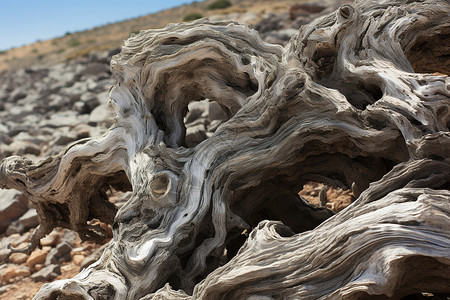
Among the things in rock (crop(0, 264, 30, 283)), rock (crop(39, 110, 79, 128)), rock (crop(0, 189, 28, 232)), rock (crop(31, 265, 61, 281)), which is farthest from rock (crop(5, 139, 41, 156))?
rock (crop(31, 265, 61, 281))

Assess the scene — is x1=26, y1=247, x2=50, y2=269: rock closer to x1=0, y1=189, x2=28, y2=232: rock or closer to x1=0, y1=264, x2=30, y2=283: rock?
x1=0, y1=264, x2=30, y2=283: rock

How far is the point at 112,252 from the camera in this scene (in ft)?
13.7

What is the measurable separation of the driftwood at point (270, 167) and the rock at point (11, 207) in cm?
339

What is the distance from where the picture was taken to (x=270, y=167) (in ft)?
14.3

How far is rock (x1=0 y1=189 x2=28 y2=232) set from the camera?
8.74 metres

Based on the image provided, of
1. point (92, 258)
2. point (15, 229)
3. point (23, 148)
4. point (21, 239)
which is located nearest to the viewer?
point (92, 258)

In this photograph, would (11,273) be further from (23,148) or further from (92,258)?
Result: (23,148)

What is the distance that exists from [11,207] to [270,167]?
591 cm

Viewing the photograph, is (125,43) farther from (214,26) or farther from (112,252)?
(112,252)

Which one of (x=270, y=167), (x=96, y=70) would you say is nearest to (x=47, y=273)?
(x=270, y=167)

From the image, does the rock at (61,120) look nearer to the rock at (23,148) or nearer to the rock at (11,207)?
the rock at (23,148)

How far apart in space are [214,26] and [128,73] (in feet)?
3.00

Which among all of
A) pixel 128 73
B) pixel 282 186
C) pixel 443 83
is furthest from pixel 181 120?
pixel 443 83

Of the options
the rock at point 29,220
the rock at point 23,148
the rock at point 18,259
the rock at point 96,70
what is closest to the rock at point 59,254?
the rock at point 18,259
